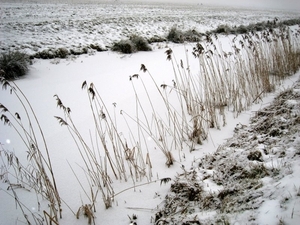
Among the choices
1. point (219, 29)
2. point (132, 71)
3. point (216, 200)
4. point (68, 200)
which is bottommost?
point (68, 200)

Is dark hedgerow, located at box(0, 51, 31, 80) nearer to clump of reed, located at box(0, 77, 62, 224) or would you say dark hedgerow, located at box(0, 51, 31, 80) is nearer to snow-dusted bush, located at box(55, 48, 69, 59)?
snow-dusted bush, located at box(55, 48, 69, 59)

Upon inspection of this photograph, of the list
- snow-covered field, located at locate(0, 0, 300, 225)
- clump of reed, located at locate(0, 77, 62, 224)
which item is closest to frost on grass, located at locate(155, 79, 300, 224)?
snow-covered field, located at locate(0, 0, 300, 225)

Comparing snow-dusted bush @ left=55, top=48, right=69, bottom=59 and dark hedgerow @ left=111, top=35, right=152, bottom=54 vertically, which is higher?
dark hedgerow @ left=111, top=35, right=152, bottom=54

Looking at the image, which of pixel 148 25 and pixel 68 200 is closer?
pixel 68 200

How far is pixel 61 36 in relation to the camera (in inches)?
297

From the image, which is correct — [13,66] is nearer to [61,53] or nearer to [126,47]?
[61,53]

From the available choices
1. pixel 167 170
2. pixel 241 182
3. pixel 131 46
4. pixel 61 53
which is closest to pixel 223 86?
pixel 167 170

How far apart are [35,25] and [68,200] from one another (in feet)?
31.5

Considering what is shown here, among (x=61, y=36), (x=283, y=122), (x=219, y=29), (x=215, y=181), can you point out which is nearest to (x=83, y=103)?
(x=215, y=181)

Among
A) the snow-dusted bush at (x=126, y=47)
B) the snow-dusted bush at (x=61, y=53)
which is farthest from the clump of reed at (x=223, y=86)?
the snow-dusted bush at (x=61, y=53)

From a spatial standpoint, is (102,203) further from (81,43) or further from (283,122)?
(81,43)

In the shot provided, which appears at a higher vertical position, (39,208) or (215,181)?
(215,181)

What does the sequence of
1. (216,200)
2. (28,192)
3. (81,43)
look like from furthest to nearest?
1. (81,43)
2. (28,192)
3. (216,200)

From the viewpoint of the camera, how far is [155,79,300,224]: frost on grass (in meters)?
1.04
